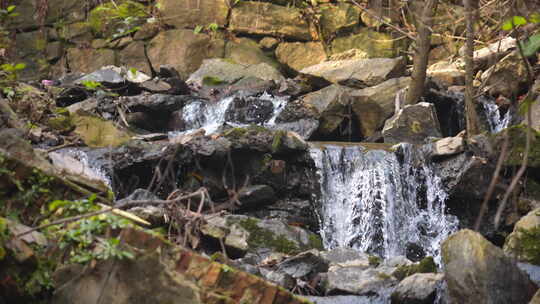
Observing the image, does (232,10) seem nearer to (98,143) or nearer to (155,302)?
(98,143)

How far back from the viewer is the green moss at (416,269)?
634 centimetres

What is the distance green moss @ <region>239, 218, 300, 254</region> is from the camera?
7.59m

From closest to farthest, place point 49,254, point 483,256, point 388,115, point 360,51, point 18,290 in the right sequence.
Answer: point 18,290 → point 49,254 → point 483,256 → point 388,115 → point 360,51

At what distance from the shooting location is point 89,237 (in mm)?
3154

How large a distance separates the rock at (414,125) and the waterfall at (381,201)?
3.85 ft

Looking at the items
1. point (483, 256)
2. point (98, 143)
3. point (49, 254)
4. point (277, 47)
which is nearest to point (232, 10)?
point (277, 47)

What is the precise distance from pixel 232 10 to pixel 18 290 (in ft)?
49.1

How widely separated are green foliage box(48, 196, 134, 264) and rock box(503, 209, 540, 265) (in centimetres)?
517

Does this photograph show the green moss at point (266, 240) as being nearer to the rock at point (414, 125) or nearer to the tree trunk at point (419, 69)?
the rock at point (414, 125)

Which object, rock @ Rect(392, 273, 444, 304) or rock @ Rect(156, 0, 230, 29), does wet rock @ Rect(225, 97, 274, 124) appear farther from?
rock @ Rect(392, 273, 444, 304)

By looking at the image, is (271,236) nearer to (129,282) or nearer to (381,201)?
(381,201)

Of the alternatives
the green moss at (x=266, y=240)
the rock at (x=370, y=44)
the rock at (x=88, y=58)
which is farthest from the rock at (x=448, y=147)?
the rock at (x=88, y=58)

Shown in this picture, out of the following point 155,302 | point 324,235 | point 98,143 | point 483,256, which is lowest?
point 324,235

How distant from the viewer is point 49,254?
10.6ft
